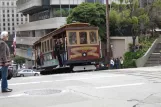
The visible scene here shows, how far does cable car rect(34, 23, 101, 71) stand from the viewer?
2386cm

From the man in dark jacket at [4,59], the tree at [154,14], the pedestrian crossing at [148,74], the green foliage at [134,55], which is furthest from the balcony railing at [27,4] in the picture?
the man in dark jacket at [4,59]

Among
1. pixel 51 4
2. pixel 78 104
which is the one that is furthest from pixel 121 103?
pixel 51 4

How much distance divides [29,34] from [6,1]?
239 feet

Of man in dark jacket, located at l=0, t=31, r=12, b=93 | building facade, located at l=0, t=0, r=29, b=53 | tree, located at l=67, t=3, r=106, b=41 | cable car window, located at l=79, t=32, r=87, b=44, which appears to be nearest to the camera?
man in dark jacket, located at l=0, t=31, r=12, b=93

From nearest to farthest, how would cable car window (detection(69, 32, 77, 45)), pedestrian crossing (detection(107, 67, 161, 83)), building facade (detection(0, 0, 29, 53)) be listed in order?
pedestrian crossing (detection(107, 67, 161, 83)) → cable car window (detection(69, 32, 77, 45)) → building facade (detection(0, 0, 29, 53))

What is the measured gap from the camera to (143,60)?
3183 centimetres

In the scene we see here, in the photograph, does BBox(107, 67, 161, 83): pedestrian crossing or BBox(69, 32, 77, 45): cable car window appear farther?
BBox(69, 32, 77, 45): cable car window

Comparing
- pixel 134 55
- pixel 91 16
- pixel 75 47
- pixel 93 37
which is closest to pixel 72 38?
pixel 75 47

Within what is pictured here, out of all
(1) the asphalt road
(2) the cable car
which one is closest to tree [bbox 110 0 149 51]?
(2) the cable car

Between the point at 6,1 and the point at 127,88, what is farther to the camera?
the point at 6,1

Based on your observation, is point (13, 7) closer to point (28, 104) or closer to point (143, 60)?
point (143, 60)

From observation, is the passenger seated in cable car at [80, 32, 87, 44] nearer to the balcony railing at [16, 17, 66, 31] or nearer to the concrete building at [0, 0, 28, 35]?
the balcony railing at [16, 17, 66, 31]

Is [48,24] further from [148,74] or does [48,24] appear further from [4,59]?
[4,59]

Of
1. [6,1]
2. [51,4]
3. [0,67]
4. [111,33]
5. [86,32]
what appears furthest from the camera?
[6,1]
